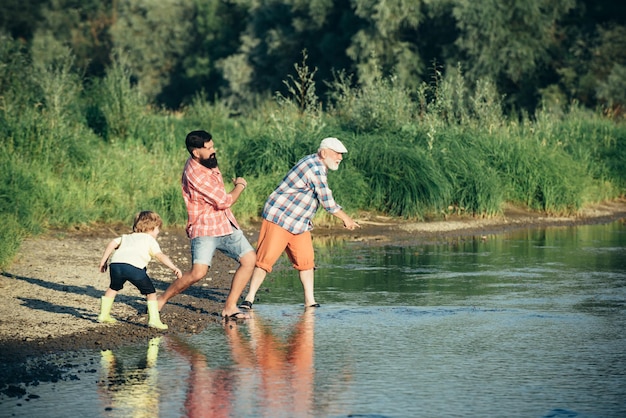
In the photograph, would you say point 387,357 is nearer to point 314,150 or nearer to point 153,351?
point 153,351

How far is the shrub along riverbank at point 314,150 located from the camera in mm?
18719

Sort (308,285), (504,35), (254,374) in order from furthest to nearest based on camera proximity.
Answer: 1. (504,35)
2. (308,285)
3. (254,374)

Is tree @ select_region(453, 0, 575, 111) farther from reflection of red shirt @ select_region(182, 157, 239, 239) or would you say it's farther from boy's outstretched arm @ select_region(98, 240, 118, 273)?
boy's outstretched arm @ select_region(98, 240, 118, 273)

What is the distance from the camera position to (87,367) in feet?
27.9

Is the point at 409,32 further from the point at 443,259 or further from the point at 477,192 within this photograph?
the point at 443,259

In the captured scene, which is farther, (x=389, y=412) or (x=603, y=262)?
(x=603, y=262)

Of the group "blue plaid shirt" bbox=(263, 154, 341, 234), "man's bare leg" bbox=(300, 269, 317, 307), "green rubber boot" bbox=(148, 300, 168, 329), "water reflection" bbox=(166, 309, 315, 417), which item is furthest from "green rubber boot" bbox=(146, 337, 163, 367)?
"blue plaid shirt" bbox=(263, 154, 341, 234)

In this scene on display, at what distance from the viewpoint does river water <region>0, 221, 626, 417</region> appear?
7410 millimetres

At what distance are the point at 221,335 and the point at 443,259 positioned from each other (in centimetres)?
608

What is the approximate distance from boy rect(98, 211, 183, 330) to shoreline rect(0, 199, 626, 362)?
161mm

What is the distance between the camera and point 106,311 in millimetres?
10172

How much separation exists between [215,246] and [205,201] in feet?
1.55

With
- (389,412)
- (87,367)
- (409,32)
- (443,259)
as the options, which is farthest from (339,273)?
(409,32)

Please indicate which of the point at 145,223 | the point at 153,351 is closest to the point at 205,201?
the point at 145,223
